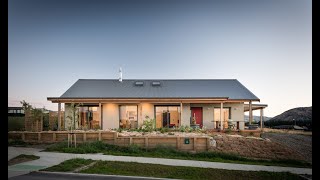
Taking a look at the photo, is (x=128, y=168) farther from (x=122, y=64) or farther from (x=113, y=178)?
(x=122, y=64)

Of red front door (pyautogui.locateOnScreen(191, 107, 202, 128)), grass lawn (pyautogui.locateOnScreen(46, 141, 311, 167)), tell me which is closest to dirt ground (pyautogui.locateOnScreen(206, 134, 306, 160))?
grass lawn (pyautogui.locateOnScreen(46, 141, 311, 167))

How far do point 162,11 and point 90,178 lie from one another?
22.1 ft

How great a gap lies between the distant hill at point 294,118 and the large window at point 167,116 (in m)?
14.4

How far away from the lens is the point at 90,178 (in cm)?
903

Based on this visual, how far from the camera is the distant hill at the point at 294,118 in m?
32.5

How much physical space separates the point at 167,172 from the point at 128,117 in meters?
14.0

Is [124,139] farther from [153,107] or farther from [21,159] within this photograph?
[153,107]

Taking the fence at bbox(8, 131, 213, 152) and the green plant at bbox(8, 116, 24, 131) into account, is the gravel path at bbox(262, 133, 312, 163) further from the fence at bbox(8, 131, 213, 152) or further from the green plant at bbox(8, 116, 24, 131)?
the green plant at bbox(8, 116, 24, 131)

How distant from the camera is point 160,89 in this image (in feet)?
85.4

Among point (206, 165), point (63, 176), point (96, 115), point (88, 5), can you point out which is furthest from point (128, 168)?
point (96, 115)

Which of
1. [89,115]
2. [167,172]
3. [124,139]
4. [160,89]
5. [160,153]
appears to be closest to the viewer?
[167,172]

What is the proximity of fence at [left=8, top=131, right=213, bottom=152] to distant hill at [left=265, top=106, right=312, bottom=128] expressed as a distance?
19.2 m

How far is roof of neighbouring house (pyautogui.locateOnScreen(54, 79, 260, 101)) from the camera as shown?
24.2 metres

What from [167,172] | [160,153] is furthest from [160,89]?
[167,172]
